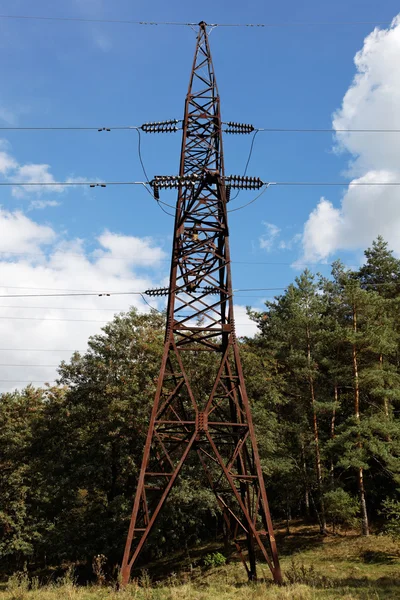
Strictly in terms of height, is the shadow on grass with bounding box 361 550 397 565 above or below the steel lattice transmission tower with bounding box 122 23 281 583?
below

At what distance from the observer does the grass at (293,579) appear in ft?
25.8

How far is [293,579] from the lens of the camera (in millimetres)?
9922

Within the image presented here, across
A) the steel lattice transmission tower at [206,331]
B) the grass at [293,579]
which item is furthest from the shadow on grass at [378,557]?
the steel lattice transmission tower at [206,331]

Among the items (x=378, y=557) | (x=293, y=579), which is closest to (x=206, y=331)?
(x=293, y=579)

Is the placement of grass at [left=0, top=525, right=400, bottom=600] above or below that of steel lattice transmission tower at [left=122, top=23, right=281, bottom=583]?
below

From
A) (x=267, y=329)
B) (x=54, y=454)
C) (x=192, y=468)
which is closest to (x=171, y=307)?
(x=192, y=468)

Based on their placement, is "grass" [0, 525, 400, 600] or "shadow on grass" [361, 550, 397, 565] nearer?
"grass" [0, 525, 400, 600]

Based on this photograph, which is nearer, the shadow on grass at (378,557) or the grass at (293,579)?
the grass at (293,579)

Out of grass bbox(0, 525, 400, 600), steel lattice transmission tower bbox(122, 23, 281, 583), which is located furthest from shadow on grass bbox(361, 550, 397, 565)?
steel lattice transmission tower bbox(122, 23, 281, 583)

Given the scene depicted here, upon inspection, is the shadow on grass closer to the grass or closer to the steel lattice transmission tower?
the grass

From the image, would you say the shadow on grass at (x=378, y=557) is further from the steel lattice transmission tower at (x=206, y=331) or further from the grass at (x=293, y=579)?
the steel lattice transmission tower at (x=206, y=331)

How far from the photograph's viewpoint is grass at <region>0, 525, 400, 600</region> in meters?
7.88

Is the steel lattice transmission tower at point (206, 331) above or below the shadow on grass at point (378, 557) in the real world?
above

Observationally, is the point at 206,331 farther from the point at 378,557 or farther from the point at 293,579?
the point at 378,557
